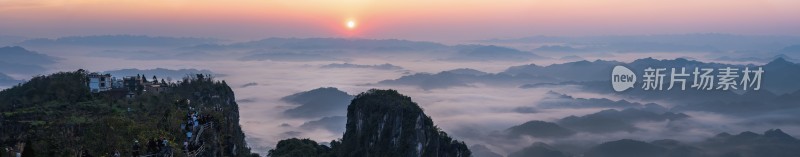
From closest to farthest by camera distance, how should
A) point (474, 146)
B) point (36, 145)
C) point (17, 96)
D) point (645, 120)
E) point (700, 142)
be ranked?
point (36, 145) < point (17, 96) < point (474, 146) < point (700, 142) < point (645, 120)

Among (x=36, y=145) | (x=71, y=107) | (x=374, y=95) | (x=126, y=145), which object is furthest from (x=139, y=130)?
(x=374, y=95)

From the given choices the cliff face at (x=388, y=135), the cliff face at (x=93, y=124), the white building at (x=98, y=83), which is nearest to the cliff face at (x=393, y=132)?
the cliff face at (x=388, y=135)

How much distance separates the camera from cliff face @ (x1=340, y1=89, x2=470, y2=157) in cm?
5934

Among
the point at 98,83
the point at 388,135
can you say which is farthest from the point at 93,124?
the point at 388,135

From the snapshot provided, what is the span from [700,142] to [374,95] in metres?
112

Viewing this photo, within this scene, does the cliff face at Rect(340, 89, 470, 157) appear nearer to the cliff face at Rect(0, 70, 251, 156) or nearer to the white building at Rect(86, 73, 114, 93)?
the cliff face at Rect(0, 70, 251, 156)

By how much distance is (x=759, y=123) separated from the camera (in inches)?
7790

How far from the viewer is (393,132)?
2378 inches

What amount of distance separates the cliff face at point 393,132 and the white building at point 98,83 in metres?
23.3

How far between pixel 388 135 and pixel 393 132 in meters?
0.67

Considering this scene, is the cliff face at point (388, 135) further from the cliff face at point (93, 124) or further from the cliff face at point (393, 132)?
the cliff face at point (93, 124)

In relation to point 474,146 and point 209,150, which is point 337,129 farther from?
point 209,150

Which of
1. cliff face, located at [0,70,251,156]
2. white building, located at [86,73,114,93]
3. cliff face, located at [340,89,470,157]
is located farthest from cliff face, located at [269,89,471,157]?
cliff face, located at [0,70,251,156]

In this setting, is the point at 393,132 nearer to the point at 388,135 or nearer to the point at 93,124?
the point at 388,135
